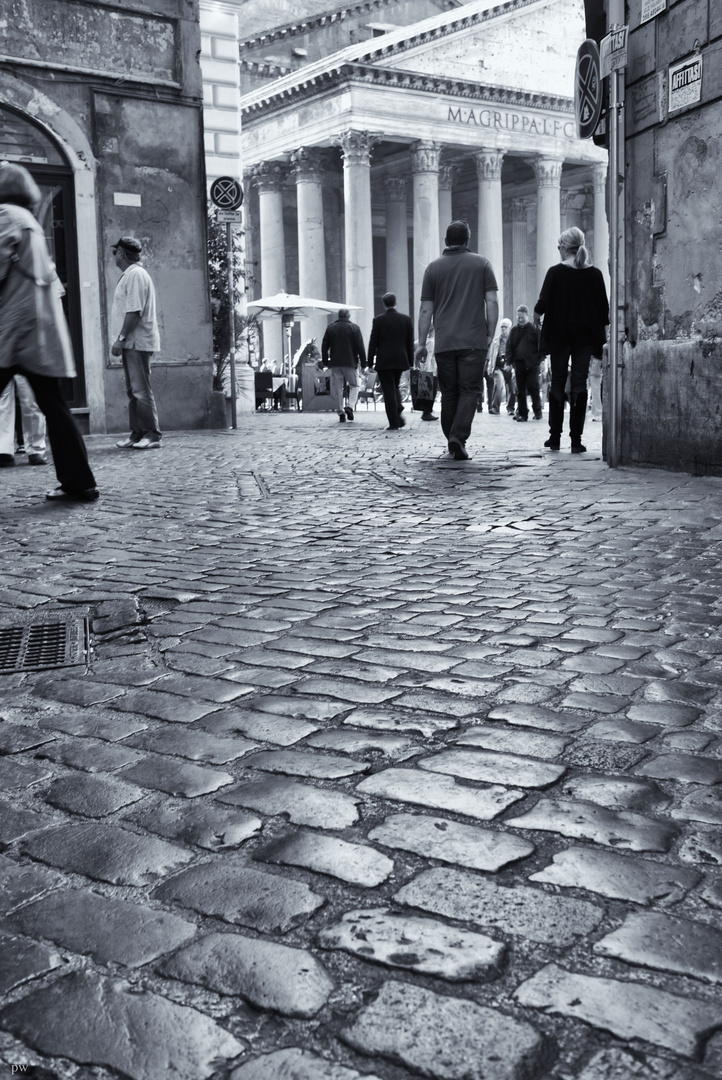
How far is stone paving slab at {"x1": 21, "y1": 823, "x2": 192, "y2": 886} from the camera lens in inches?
80.7

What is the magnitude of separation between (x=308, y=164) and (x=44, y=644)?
39.6 m

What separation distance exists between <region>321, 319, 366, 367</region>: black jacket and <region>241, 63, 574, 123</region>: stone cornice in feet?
72.0

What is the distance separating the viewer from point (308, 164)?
1617 inches

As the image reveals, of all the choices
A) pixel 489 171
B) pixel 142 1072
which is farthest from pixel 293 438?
pixel 489 171

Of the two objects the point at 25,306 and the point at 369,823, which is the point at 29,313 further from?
Result: the point at 369,823

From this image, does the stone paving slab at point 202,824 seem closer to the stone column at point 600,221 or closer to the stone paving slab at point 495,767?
the stone paving slab at point 495,767

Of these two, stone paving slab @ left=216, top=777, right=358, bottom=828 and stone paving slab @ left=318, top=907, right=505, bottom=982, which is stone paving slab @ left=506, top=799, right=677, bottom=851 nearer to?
stone paving slab @ left=216, top=777, right=358, bottom=828

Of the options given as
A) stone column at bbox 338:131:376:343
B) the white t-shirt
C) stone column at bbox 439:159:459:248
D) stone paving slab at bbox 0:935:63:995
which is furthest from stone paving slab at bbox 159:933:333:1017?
stone column at bbox 439:159:459:248

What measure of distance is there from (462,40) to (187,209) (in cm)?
3083

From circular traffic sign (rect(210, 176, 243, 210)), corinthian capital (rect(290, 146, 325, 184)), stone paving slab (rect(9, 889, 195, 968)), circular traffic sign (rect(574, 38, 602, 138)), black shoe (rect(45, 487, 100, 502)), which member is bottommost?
stone paving slab (rect(9, 889, 195, 968))

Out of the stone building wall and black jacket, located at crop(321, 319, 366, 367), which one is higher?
the stone building wall

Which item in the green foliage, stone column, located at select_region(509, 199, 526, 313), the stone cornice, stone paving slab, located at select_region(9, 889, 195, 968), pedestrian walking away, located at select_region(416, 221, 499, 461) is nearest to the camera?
stone paving slab, located at select_region(9, 889, 195, 968)

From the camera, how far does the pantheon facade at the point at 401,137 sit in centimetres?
3928

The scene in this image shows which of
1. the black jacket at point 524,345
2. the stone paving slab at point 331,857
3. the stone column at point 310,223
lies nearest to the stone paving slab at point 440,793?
the stone paving slab at point 331,857
